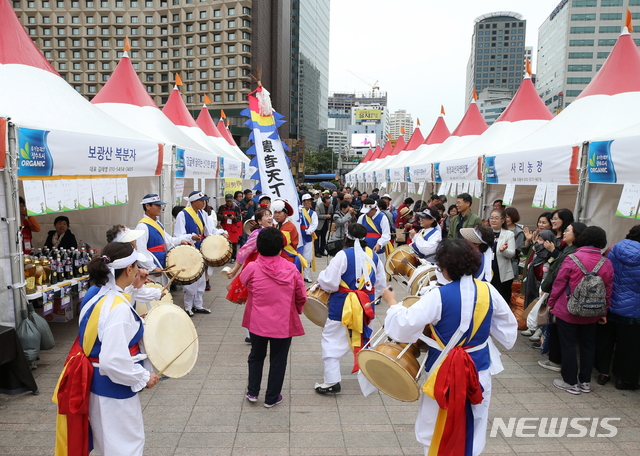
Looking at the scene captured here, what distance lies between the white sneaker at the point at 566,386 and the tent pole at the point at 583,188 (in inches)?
78.3

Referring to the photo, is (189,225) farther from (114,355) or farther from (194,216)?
(114,355)

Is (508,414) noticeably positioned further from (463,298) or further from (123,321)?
(123,321)

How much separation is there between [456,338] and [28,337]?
3.91 meters

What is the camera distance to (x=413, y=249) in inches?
242

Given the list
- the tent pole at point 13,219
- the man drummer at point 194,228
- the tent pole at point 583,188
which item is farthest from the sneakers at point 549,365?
the tent pole at point 13,219

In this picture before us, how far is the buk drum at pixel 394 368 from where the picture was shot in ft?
8.57

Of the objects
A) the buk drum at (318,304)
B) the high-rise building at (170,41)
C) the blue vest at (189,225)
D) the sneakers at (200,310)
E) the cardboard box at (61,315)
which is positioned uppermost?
the high-rise building at (170,41)

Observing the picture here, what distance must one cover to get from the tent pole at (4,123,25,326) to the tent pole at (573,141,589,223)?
6.08 m

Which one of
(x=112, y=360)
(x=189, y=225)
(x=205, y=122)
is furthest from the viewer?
(x=205, y=122)

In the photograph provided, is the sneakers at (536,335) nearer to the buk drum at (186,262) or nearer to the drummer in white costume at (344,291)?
the drummer in white costume at (344,291)

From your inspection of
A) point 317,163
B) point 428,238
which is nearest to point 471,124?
point 428,238

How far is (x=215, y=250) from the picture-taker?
607cm

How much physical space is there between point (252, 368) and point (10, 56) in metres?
4.67

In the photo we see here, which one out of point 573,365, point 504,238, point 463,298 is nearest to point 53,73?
point 463,298
